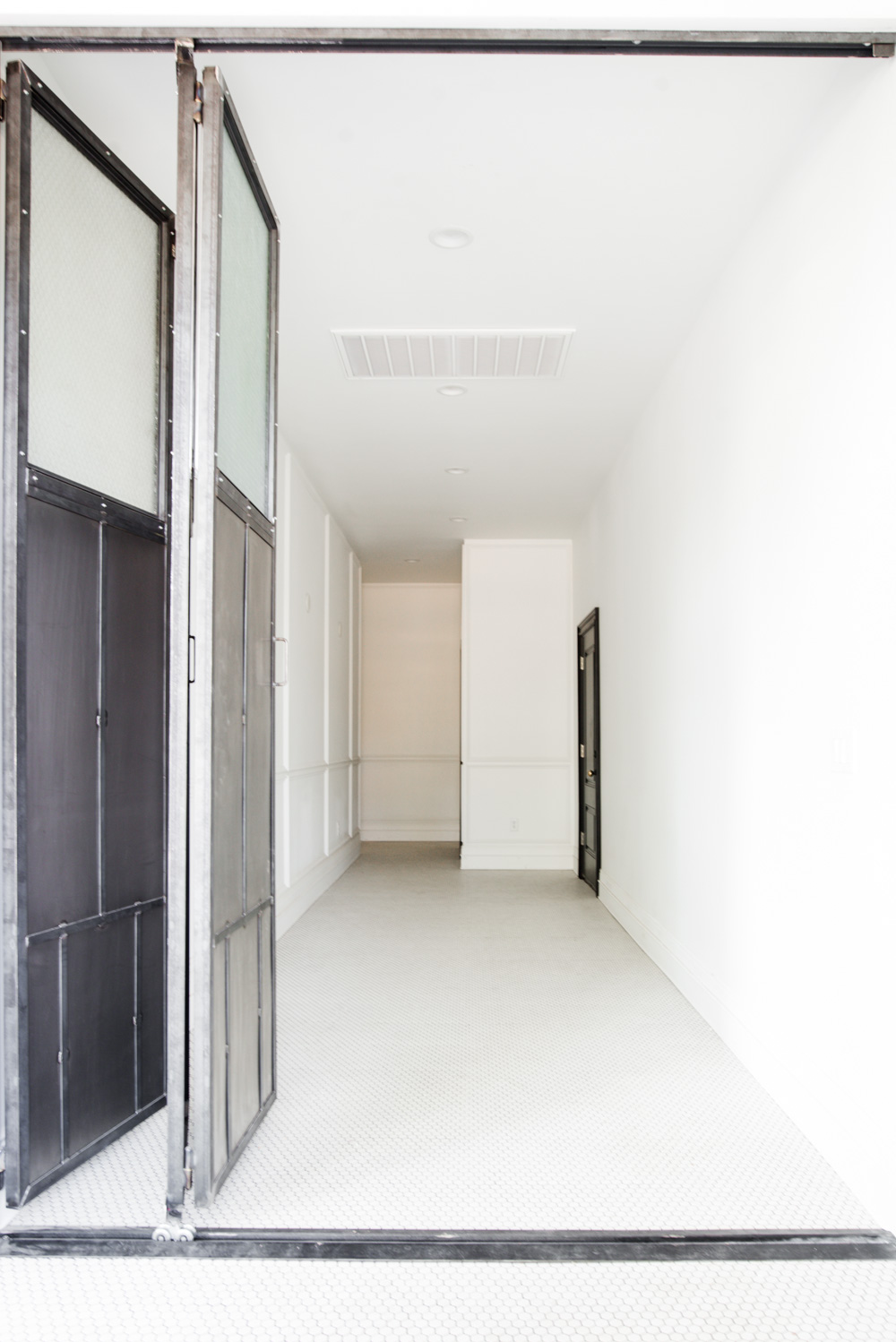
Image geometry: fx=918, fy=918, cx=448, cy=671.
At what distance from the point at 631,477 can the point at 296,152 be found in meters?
3.03

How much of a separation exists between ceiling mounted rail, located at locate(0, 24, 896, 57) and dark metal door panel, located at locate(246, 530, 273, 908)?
1.16 meters

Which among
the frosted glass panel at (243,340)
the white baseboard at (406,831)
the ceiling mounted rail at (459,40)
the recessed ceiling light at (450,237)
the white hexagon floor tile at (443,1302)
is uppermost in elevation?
the recessed ceiling light at (450,237)

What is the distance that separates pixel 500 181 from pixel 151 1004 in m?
2.71

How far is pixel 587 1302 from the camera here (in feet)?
5.96

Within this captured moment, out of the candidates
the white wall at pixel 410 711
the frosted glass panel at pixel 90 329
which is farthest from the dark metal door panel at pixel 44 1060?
the white wall at pixel 410 711

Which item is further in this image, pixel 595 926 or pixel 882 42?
pixel 595 926

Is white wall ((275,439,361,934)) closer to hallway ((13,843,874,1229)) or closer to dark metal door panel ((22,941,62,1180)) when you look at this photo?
hallway ((13,843,874,1229))

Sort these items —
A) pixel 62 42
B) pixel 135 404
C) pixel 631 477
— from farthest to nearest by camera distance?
pixel 631 477 → pixel 135 404 → pixel 62 42

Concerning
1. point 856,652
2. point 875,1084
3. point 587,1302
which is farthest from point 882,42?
point 587,1302

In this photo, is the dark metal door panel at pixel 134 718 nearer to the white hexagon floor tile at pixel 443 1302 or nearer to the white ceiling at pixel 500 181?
the white hexagon floor tile at pixel 443 1302

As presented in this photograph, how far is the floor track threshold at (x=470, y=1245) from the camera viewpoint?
1.97 meters

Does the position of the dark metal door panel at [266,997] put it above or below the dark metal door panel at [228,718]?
below

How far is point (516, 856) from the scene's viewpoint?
26.6ft

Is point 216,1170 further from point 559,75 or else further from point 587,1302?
point 559,75
